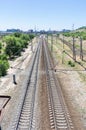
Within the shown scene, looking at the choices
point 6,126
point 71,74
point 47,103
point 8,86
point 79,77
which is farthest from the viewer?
point 71,74

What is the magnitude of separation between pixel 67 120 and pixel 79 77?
78.4 ft

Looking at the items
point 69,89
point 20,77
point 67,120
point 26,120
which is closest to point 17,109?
point 26,120

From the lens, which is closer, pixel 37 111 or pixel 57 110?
pixel 37 111

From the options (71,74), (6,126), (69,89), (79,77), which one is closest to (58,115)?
(6,126)

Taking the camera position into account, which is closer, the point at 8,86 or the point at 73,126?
the point at 73,126

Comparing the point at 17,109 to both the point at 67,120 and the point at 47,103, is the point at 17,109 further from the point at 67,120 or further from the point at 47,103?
the point at 67,120

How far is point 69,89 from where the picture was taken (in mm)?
38969

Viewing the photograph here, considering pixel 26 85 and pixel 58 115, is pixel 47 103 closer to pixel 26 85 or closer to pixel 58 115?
pixel 58 115

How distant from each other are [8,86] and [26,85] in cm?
257

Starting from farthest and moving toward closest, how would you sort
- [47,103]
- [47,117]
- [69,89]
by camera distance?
[69,89] → [47,103] → [47,117]

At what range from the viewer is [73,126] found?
2441 centimetres

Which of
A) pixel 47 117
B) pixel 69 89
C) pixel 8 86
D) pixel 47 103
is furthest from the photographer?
pixel 8 86

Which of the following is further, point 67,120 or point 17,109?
point 17,109

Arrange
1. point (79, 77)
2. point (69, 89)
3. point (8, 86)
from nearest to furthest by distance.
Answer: point (69, 89) < point (8, 86) < point (79, 77)
